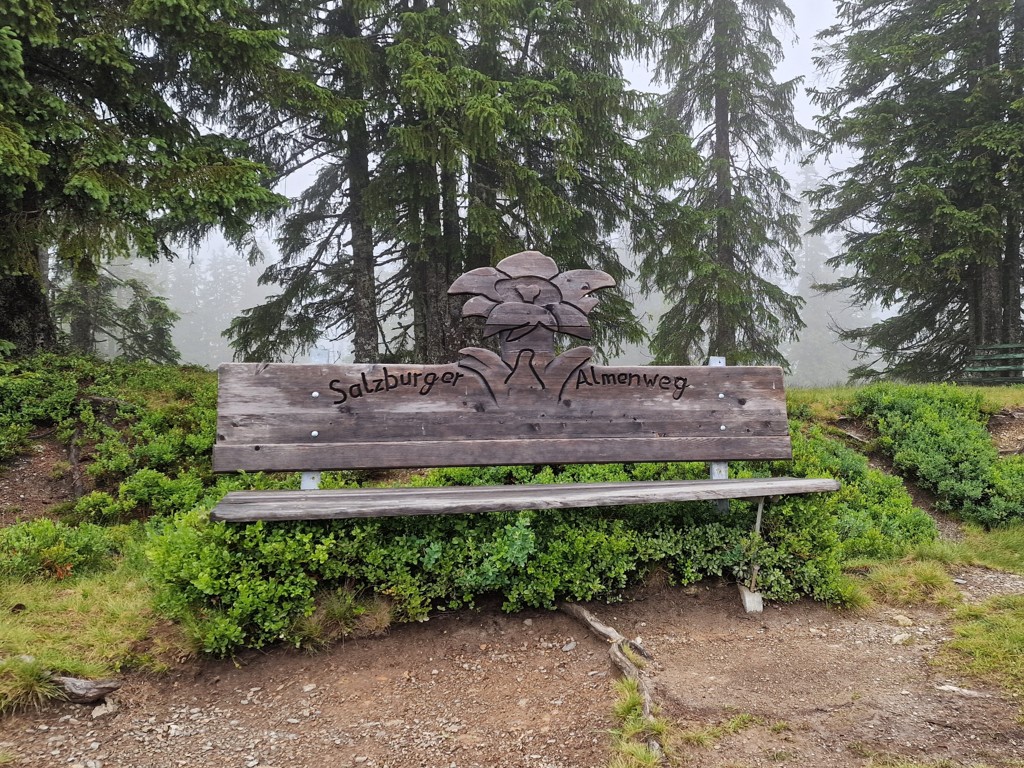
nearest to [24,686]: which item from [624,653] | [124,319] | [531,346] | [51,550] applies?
[51,550]

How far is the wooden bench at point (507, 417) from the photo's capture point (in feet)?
11.4

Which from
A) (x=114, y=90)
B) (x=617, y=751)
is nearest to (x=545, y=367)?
(x=617, y=751)

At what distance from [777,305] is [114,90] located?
1347 centimetres

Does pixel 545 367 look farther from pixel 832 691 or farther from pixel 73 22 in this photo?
pixel 73 22

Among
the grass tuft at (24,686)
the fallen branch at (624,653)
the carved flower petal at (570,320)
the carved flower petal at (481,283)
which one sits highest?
the carved flower petal at (481,283)

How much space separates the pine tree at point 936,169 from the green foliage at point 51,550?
13.0 meters

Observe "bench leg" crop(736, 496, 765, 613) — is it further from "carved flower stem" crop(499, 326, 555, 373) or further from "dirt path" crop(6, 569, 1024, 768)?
"carved flower stem" crop(499, 326, 555, 373)

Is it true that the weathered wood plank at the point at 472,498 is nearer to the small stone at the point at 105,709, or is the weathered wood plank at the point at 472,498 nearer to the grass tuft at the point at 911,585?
the small stone at the point at 105,709

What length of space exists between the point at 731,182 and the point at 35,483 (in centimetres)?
1498

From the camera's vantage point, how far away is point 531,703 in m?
2.92

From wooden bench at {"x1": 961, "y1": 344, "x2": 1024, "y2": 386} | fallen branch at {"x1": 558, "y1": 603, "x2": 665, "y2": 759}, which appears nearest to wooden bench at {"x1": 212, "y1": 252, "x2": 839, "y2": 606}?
fallen branch at {"x1": 558, "y1": 603, "x2": 665, "y2": 759}

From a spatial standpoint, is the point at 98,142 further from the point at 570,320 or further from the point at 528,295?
the point at 570,320

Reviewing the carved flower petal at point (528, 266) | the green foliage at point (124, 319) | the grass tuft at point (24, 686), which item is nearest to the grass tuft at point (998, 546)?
the carved flower petal at point (528, 266)

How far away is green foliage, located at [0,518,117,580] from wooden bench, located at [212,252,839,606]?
5.77ft
